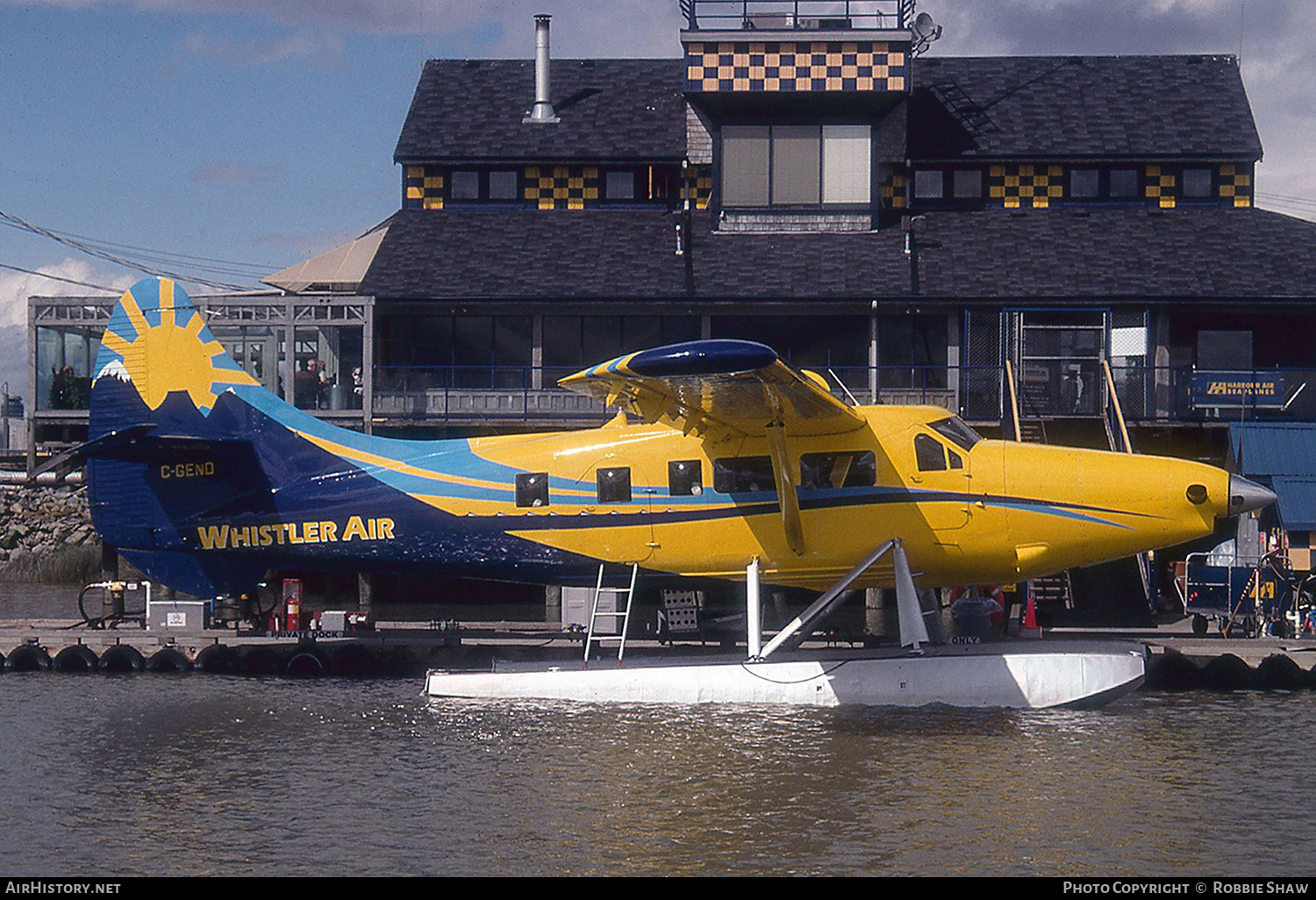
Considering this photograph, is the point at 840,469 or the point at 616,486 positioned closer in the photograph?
the point at 840,469

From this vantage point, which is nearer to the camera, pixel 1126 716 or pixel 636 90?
pixel 1126 716

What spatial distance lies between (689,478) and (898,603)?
3.02 m

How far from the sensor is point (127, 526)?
66.8 ft

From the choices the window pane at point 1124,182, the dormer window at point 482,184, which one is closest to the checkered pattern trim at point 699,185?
the dormer window at point 482,184

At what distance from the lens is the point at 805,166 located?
32938 millimetres

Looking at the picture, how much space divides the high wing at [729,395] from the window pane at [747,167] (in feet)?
50.8

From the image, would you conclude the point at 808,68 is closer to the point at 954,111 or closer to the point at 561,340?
the point at 954,111

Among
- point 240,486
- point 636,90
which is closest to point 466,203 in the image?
point 636,90

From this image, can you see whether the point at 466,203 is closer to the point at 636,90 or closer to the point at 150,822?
the point at 636,90

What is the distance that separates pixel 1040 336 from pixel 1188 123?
25.9ft

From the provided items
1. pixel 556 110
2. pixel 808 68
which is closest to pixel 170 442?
pixel 808 68

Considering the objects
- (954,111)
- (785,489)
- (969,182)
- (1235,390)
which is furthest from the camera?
(954,111)

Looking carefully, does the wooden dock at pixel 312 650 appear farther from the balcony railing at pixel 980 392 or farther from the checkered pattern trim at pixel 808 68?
the checkered pattern trim at pixel 808 68

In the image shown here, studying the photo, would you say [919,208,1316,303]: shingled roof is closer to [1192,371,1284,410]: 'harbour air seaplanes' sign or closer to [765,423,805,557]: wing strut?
[1192,371,1284,410]: 'harbour air seaplanes' sign
